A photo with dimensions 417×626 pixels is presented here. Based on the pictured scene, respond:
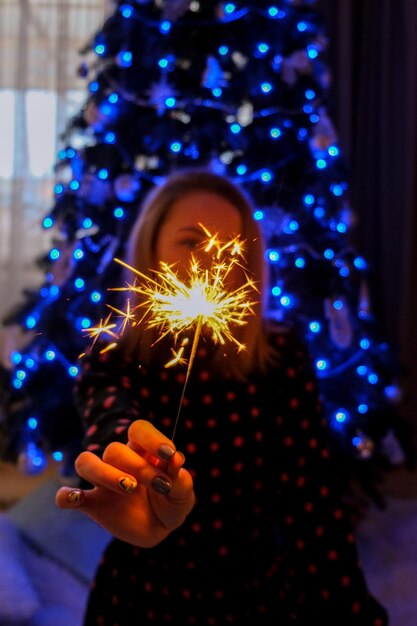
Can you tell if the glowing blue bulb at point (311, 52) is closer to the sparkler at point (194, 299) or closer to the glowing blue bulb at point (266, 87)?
the glowing blue bulb at point (266, 87)

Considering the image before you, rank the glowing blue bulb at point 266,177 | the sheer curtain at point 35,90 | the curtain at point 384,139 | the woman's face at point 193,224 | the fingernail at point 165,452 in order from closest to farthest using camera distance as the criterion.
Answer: the fingernail at point 165,452
the woman's face at point 193,224
the glowing blue bulb at point 266,177
the curtain at point 384,139
the sheer curtain at point 35,90

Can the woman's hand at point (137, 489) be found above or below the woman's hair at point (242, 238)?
below

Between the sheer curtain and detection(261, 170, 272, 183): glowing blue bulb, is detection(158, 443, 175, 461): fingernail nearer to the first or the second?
detection(261, 170, 272, 183): glowing blue bulb

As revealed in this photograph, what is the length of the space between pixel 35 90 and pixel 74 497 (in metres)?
A: 2.71

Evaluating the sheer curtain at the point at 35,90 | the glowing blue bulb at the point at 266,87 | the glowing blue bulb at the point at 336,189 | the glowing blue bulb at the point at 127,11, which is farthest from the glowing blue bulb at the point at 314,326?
the sheer curtain at the point at 35,90

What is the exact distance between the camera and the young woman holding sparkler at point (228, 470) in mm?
844

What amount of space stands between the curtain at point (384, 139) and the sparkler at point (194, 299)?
229cm

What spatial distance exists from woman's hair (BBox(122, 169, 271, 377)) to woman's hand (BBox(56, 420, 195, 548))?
0.28ft

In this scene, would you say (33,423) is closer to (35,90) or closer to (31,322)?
(31,322)

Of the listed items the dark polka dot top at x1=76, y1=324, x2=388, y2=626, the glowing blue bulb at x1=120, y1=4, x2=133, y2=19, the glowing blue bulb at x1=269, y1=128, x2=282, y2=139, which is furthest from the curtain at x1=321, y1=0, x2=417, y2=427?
the dark polka dot top at x1=76, y1=324, x2=388, y2=626

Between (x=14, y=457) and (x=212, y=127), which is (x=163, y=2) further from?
(x=14, y=457)

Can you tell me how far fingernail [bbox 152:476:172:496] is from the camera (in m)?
0.53

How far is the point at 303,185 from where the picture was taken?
1.87m

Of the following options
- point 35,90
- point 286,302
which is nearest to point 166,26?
point 286,302
